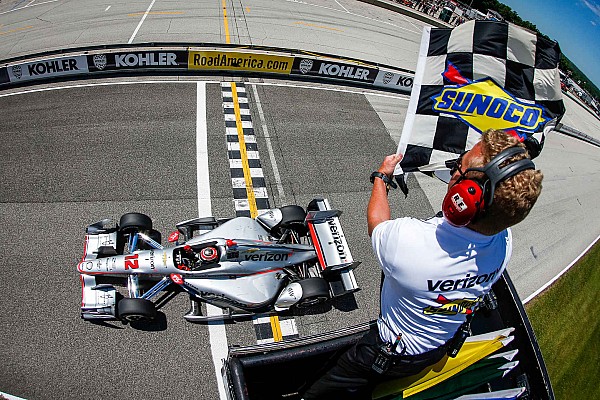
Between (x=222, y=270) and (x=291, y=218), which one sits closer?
(x=222, y=270)

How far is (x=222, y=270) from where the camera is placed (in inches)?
230

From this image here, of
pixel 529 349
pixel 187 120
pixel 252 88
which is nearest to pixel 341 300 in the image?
pixel 529 349

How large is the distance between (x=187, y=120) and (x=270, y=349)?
8642 mm

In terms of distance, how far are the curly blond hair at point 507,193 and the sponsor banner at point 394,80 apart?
41.0ft

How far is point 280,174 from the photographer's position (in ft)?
29.8

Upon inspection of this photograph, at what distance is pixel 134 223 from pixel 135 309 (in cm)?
169

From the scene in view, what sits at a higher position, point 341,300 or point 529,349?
point 341,300

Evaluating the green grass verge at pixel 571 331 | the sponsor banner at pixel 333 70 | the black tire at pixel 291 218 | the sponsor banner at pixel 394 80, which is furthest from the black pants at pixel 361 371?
the sponsor banner at pixel 394 80

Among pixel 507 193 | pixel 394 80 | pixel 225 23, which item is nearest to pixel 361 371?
pixel 507 193

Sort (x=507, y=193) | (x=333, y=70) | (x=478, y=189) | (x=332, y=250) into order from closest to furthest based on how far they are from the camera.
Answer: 1. (x=507, y=193)
2. (x=478, y=189)
3. (x=332, y=250)
4. (x=333, y=70)

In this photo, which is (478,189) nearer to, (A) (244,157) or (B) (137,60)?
(A) (244,157)

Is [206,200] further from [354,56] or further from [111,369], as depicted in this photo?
[354,56]

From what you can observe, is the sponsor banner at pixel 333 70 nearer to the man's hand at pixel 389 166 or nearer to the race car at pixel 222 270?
the race car at pixel 222 270

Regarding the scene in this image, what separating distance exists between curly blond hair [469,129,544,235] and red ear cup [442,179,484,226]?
0.18 feet
